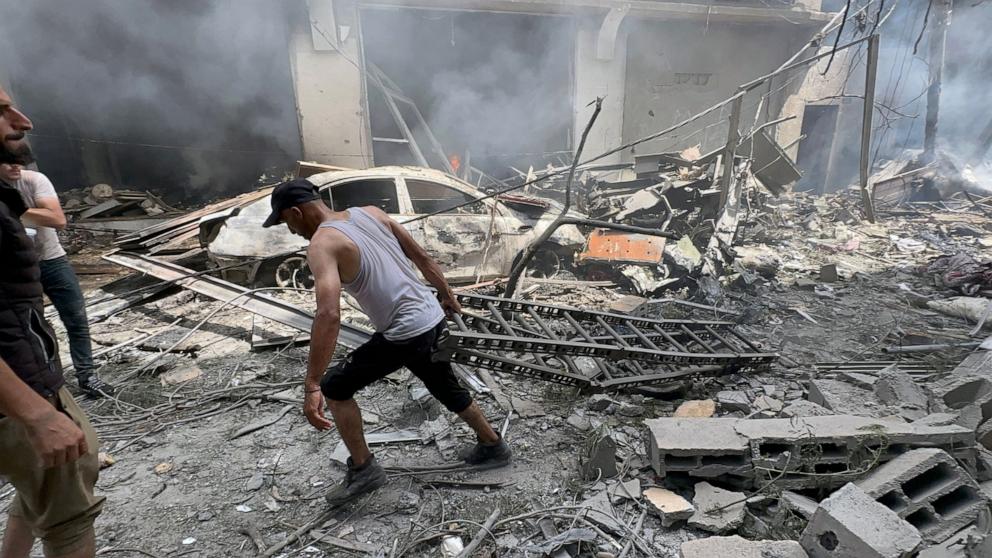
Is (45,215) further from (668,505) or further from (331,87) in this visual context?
(331,87)

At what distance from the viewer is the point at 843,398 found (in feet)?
10.5

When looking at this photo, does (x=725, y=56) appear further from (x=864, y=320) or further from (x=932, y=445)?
(x=932, y=445)

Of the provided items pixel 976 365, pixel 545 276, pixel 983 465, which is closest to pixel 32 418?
pixel 983 465

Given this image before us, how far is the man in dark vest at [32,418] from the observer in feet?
4.53

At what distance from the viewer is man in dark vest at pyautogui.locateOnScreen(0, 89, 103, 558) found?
4.53 ft

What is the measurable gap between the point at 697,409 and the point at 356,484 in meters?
2.32

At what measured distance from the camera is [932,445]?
2.59m

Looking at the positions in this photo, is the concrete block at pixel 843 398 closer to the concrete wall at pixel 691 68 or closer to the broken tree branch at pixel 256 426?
the broken tree branch at pixel 256 426

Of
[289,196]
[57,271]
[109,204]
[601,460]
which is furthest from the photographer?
[109,204]

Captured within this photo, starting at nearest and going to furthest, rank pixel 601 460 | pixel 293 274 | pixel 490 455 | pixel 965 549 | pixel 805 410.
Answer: pixel 965 549 < pixel 601 460 < pixel 490 455 < pixel 805 410 < pixel 293 274

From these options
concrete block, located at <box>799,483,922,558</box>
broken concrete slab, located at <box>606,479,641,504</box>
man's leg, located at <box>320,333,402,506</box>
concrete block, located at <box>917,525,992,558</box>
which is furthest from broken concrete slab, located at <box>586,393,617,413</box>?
concrete block, located at <box>917,525,992,558</box>

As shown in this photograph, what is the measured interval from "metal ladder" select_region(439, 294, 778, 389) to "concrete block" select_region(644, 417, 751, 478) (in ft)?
2.28

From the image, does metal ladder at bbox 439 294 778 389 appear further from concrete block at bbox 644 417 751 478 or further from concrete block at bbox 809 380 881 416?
concrete block at bbox 644 417 751 478

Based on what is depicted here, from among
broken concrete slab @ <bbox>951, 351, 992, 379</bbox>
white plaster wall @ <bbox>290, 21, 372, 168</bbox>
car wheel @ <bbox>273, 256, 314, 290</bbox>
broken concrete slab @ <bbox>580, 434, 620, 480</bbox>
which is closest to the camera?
broken concrete slab @ <bbox>580, 434, 620, 480</bbox>
